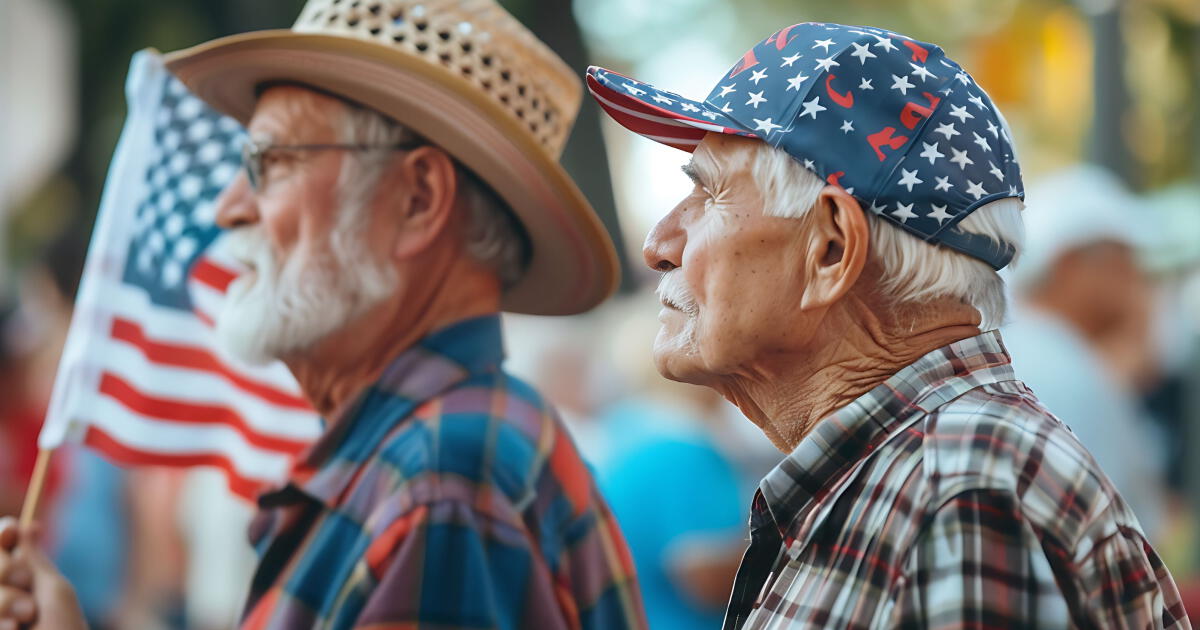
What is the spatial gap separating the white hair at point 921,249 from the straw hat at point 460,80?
1.05 m

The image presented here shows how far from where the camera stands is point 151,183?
3926 mm

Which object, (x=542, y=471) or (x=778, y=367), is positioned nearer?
(x=778, y=367)

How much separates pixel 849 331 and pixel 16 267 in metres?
15.2

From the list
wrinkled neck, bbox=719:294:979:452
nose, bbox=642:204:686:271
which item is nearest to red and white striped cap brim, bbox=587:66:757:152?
nose, bbox=642:204:686:271

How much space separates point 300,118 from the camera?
10.6 ft

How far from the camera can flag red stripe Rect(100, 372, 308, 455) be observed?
393 cm

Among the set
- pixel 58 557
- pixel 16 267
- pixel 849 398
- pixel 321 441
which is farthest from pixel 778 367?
pixel 16 267

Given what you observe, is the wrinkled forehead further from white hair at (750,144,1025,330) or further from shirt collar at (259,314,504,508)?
white hair at (750,144,1025,330)

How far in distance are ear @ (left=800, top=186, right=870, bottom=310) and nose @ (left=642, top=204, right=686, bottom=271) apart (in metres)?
0.27

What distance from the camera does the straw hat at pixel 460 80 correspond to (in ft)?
10.2

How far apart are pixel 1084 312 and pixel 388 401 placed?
371 centimetres

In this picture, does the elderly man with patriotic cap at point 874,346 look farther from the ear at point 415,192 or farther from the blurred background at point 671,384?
the ear at point 415,192

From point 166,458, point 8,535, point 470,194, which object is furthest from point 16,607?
point 470,194

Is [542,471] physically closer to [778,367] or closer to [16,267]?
[778,367]
